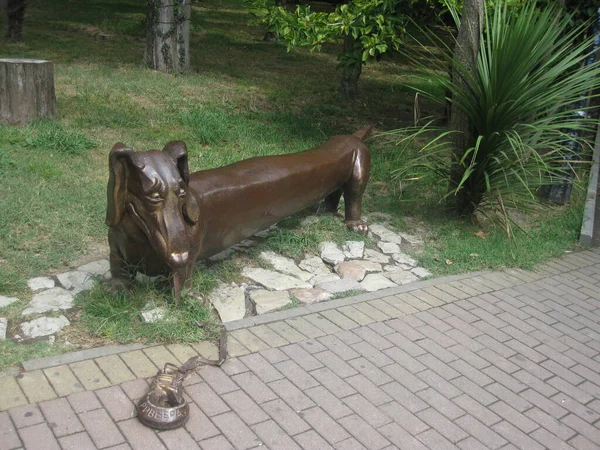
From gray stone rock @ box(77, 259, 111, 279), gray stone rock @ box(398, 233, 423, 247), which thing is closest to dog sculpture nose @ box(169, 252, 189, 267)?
gray stone rock @ box(77, 259, 111, 279)

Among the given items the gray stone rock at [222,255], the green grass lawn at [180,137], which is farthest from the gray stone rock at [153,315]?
the gray stone rock at [222,255]

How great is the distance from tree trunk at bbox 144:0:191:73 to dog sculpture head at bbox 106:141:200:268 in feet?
24.1

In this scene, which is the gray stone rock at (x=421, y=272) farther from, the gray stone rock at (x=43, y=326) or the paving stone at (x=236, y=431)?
the gray stone rock at (x=43, y=326)

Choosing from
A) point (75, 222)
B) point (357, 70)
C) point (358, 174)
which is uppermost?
point (357, 70)

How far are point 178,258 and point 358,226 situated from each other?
2480 millimetres

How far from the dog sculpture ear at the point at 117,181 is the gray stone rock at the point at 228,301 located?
93 centimetres

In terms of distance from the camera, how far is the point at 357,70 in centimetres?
1063

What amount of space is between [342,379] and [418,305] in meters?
1.23

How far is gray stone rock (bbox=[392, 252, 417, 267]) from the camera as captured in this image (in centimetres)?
554

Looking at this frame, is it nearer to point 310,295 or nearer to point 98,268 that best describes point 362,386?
point 310,295

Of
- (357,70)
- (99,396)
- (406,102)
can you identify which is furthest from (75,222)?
(406,102)

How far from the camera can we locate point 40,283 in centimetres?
446

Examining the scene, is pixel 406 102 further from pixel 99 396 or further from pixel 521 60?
pixel 99 396

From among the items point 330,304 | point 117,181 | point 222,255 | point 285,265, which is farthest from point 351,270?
point 117,181
